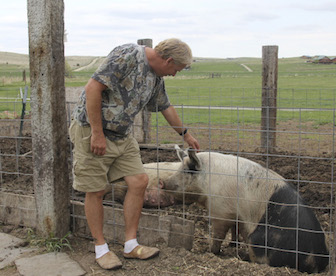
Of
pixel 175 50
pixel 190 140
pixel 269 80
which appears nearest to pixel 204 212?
pixel 190 140

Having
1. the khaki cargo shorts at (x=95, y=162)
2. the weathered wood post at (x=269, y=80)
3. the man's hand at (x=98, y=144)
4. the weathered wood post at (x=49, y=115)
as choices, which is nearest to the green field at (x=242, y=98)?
the weathered wood post at (x=269, y=80)

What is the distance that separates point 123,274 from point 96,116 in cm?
137

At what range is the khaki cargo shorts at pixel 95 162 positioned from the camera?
11.9ft

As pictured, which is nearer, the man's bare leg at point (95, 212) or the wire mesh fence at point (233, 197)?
the man's bare leg at point (95, 212)

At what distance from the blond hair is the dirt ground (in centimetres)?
83

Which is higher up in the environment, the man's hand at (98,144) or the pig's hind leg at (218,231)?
the man's hand at (98,144)

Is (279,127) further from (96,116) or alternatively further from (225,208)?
(96,116)

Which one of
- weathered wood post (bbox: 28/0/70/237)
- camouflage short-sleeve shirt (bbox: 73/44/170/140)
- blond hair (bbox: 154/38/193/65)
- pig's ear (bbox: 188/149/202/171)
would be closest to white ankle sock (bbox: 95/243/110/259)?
weathered wood post (bbox: 28/0/70/237)

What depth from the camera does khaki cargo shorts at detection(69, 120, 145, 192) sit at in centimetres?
362

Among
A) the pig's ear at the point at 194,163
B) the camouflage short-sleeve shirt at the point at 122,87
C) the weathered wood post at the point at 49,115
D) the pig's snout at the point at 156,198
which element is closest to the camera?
the camouflage short-sleeve shirt at the point at 122,87

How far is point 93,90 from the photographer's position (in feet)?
11.0

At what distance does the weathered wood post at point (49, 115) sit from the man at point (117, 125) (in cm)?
40

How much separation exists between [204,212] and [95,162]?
2479 millimetres

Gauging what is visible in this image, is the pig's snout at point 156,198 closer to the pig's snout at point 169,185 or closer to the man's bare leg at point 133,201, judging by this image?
the pig's snout at point 169,185
